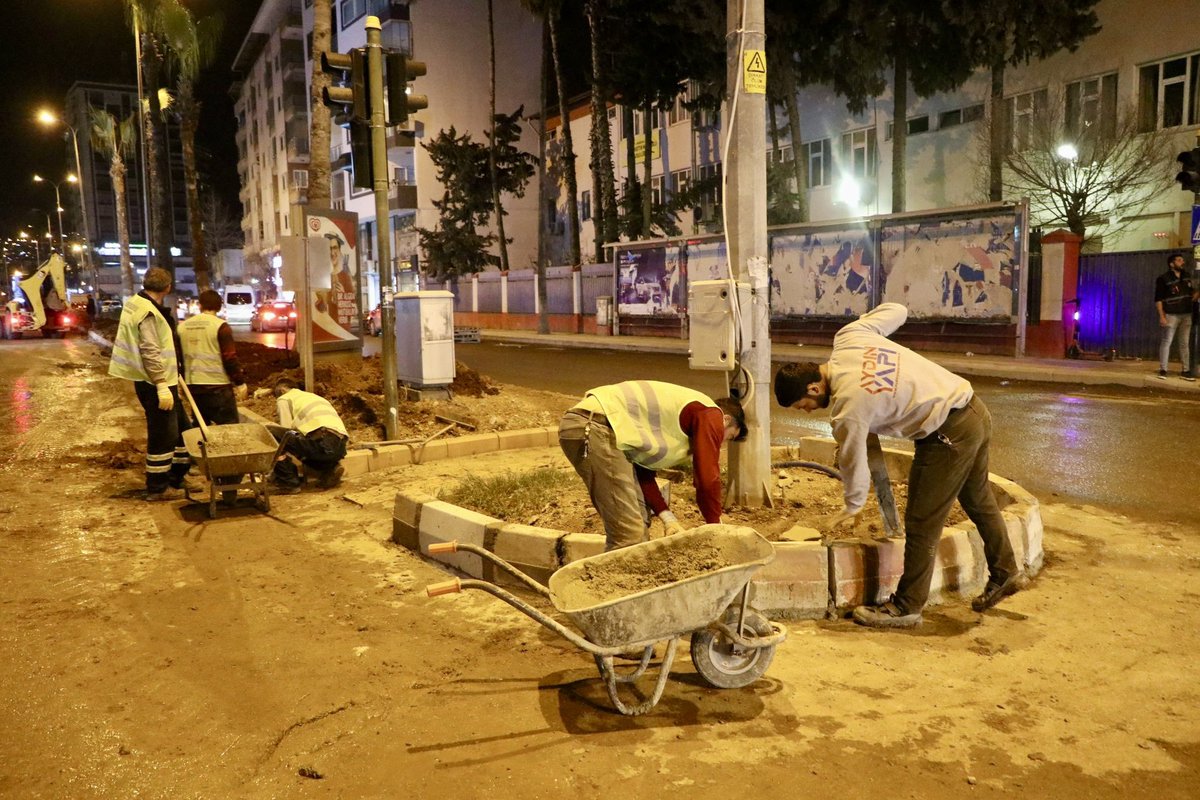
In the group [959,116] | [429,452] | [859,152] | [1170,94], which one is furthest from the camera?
[859,152]

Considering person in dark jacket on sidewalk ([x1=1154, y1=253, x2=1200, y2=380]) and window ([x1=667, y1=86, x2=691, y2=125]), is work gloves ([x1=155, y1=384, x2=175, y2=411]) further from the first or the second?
window ([x1=667, y1=86, x2=691, y2=125])

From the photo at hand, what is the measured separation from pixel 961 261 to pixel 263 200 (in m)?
67.9

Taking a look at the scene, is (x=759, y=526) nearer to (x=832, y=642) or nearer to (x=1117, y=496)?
(x=832, y=642)

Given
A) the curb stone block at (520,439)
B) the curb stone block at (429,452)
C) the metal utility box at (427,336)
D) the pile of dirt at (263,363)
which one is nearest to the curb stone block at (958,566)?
the curb stone block at (520,439)

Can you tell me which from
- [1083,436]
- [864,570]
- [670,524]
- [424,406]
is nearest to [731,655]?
[670,524]

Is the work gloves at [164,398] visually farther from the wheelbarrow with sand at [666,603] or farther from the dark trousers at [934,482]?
the dark trousers at [934,482]

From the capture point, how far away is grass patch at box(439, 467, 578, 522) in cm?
607

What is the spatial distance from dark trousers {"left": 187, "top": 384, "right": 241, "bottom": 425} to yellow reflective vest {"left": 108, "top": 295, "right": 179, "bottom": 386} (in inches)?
17.2

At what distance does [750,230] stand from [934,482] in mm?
2123

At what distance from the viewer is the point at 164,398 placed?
298 inches

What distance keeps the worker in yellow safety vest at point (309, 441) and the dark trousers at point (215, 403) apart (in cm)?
64

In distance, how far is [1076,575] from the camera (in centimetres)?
535

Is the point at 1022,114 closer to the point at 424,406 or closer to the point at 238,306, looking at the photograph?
the point at 424,406

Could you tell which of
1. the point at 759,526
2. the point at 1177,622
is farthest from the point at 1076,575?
the point at 759,526
